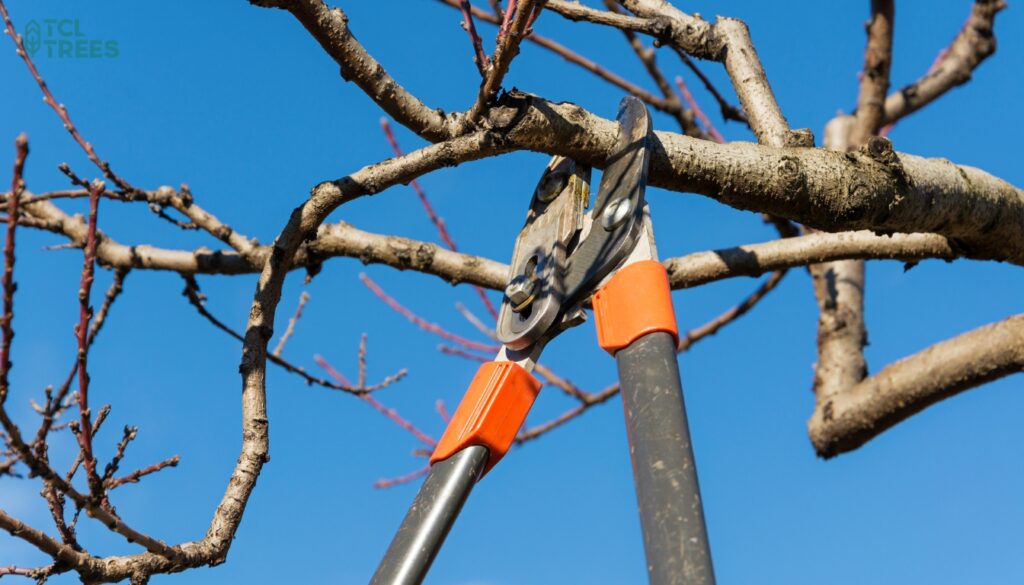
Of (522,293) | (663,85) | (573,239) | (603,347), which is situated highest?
(663,85)

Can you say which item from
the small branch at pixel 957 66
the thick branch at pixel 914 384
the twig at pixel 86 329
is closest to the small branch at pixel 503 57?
the twig at pixel 86 329

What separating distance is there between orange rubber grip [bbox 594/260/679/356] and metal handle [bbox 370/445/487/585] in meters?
0.27

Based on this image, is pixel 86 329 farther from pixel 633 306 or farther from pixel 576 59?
pixel 576 59

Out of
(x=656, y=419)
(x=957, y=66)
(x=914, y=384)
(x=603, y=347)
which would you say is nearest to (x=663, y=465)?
(x=656, y=419)

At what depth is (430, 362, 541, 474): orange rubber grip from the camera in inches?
59.6

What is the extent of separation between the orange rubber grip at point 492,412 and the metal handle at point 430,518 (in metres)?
0.02

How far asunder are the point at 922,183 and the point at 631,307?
0.98 meters

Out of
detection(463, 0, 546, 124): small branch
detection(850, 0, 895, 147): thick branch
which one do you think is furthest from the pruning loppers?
detection(850, 0, 895, 147): thick branch

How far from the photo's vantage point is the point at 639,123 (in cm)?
178

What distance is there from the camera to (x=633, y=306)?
149 centimetres

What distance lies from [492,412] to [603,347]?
20 cm

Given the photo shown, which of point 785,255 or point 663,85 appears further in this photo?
point 663,85

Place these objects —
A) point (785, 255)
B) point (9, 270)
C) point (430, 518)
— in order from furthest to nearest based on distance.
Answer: point (785, 255) < point (430, 518) < point (9, 270)

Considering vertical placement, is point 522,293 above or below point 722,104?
below
